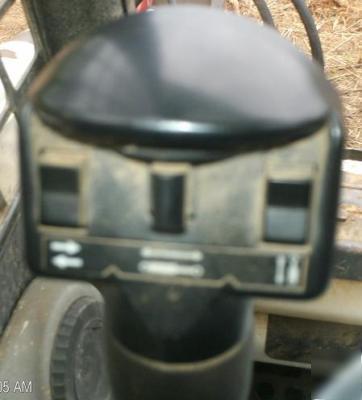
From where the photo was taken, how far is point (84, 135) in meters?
0.43

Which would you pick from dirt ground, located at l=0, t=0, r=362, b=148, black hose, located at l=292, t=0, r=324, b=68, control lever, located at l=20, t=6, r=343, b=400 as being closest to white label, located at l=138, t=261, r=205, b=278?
control lever, located at l=20, t=6, r=343, b=400

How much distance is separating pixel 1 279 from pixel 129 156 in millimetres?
445

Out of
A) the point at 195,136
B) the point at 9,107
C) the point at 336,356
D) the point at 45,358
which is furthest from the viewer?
the point at 336,356

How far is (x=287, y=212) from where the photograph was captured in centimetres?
44

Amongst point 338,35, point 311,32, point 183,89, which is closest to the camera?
point 183,89

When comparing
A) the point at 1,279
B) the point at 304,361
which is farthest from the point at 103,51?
the point at 304,361

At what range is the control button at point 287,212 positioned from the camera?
0.44m

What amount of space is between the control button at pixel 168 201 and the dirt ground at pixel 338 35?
6.71 ft

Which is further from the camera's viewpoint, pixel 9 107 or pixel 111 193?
pixel 9 107

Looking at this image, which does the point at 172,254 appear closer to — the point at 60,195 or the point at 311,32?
the point at 60,195

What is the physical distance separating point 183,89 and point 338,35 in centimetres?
280

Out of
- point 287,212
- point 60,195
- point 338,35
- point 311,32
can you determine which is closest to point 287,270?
point 287,212

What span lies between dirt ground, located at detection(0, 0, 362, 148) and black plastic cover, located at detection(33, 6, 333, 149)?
2.01 metres

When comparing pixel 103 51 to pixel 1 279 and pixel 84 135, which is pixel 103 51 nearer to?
pixel 84 135
